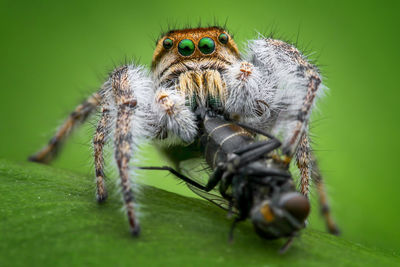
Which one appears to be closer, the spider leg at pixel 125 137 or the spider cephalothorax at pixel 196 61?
the spider leg at pixel 125 137

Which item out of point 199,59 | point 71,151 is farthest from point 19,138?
point 199,59

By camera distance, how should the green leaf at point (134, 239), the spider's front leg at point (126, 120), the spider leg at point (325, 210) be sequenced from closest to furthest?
the green leaf at point (134, 239), the spider's front leg at point (126, 120), the spider leg at point (325, 210)

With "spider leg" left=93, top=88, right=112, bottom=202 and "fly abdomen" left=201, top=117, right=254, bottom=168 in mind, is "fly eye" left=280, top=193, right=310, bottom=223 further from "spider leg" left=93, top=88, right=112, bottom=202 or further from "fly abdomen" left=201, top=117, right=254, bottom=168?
"spider leg" left=93, top=88, right=112, bottom=202

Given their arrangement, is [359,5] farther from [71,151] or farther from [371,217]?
[71,151]

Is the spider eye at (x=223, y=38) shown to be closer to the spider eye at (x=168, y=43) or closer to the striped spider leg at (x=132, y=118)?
the spider eye at (x=168, y=43)

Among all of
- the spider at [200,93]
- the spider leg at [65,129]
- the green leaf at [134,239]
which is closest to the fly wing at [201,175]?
the green leaf at [134,239]

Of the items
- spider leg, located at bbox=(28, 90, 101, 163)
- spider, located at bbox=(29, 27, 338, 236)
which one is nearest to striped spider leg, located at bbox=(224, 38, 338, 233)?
spider, located at bbox=(29, 27, 338, 236)
